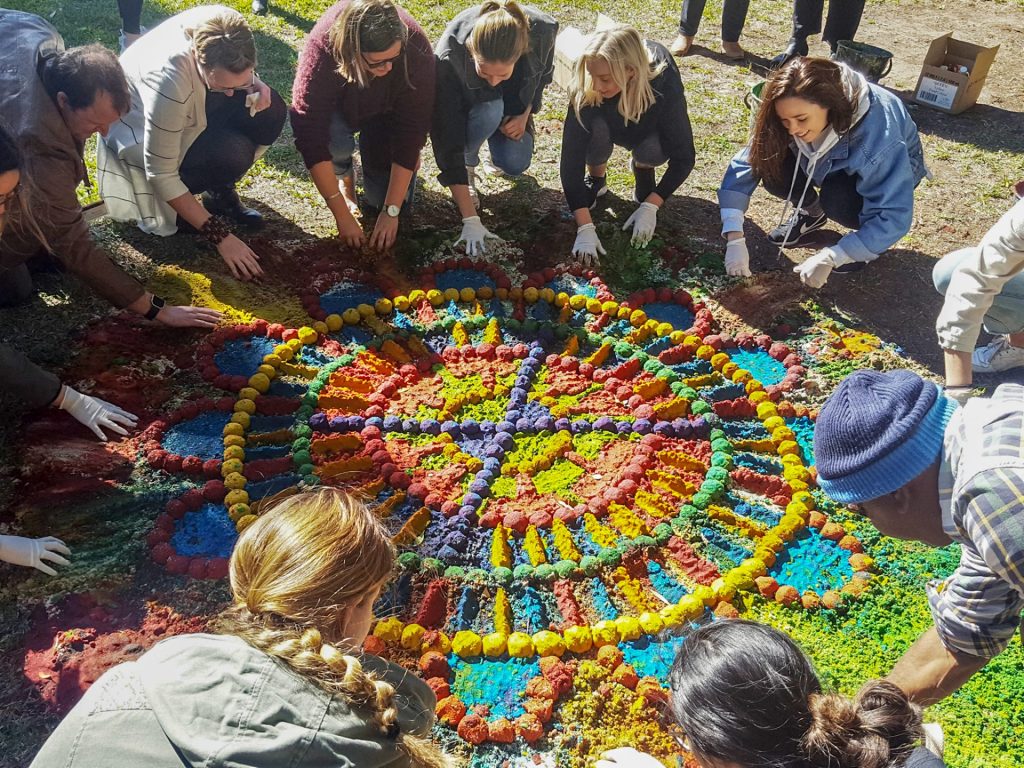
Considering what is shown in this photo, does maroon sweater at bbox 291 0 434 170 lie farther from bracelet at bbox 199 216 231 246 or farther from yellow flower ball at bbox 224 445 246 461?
yellow flower ball at bbox 224 445 246 461

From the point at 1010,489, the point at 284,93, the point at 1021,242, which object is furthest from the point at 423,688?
the point at 284,93

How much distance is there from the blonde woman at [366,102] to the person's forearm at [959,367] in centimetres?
272

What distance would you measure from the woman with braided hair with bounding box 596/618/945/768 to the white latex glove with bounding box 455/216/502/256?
3132 mm

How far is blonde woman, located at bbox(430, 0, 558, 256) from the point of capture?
4.11 m

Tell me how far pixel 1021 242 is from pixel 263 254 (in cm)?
346

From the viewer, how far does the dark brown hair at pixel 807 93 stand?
3.79 meters

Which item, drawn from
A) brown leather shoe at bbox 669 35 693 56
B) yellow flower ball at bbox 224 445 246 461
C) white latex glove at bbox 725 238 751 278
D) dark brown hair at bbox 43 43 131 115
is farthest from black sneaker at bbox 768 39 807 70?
yellow flower ball at bbox 224 445 246 461

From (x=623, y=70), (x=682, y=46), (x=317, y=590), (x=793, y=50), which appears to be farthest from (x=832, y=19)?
(x=317, y=590)

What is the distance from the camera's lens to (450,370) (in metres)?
3.93

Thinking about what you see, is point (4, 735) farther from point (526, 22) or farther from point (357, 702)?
point (526, 22)

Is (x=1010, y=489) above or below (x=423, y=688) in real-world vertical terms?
above

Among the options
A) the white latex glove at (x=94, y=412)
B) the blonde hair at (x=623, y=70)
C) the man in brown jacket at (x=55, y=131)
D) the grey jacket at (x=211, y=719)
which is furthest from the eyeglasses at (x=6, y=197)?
the blonde hair at (x=623, y=70)

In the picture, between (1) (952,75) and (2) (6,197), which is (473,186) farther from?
(1) (952,75)

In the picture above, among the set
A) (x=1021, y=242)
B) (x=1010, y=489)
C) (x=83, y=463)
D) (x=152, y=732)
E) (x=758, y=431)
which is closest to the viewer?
(x=152, y=732)
